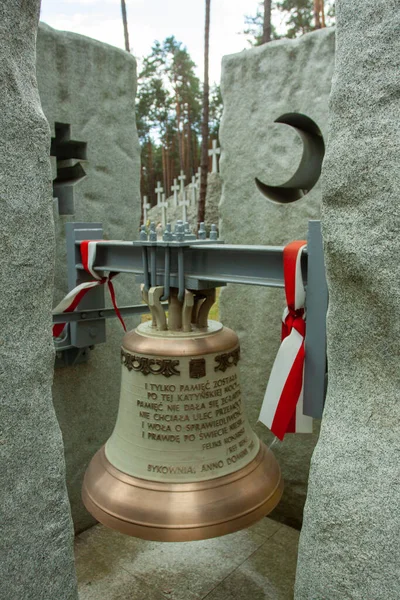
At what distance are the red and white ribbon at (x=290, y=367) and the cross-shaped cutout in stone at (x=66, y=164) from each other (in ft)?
6.91

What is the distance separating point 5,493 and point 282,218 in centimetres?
244

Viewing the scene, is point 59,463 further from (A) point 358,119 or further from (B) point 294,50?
(B) point 294,50

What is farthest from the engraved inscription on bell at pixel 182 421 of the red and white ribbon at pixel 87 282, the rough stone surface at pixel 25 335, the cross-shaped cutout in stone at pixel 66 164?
the cross-shaped cutout in stone at pixel 66 164

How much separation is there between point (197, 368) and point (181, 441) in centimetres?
28

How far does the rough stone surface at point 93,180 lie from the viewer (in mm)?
3275

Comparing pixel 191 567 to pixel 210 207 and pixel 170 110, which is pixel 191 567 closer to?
pixel 210 207

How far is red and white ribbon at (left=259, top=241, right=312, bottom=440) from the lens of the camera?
5.57 feet

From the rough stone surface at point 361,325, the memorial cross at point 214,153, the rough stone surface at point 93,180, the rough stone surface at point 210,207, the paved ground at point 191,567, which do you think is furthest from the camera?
the rough stone surface at point 210,207

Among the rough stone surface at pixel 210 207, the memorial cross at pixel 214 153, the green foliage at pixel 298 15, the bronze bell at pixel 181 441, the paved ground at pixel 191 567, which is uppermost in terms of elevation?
the green foliage at pixel 298 15

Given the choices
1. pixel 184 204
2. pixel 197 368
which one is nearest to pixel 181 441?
pixel 197 368

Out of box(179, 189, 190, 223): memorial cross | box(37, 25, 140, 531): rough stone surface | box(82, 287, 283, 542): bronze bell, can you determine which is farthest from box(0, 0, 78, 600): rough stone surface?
box(179, 189, 190, 223): memorial cross

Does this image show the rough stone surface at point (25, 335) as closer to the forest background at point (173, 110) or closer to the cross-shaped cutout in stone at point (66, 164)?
the cross-shaped cutout in stone at point (66, 164)

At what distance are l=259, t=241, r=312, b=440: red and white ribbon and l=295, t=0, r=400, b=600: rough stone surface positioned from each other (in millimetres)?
265

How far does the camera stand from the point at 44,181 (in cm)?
143
